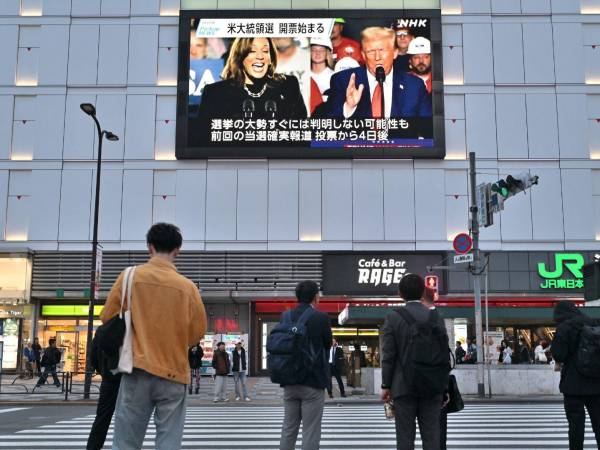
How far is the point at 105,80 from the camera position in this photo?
110ft

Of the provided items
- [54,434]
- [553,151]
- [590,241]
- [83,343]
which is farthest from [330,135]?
[54,434]

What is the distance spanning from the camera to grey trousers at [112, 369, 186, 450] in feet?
14.7

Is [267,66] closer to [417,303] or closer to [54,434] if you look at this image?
[54,434]

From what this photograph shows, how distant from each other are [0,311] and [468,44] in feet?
84.6

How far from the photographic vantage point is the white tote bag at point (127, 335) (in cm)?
442

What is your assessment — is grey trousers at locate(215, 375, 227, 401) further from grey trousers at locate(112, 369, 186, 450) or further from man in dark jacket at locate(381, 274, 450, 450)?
grey trousers at locate(112, 369, 186, 450)

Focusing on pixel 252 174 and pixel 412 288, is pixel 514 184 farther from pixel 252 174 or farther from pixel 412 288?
pixel 252 174

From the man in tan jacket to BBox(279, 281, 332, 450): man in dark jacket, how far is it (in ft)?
5.50

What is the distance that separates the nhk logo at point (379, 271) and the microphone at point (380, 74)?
8.48 meters

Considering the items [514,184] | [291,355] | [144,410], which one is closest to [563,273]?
[514,184]

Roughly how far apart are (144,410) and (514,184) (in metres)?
17.1

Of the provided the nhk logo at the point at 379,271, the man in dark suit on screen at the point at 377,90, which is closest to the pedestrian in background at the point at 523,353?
the nhk logo at the point at 379,271

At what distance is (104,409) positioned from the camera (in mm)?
7211

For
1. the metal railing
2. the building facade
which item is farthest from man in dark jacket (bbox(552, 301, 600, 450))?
the building facade
